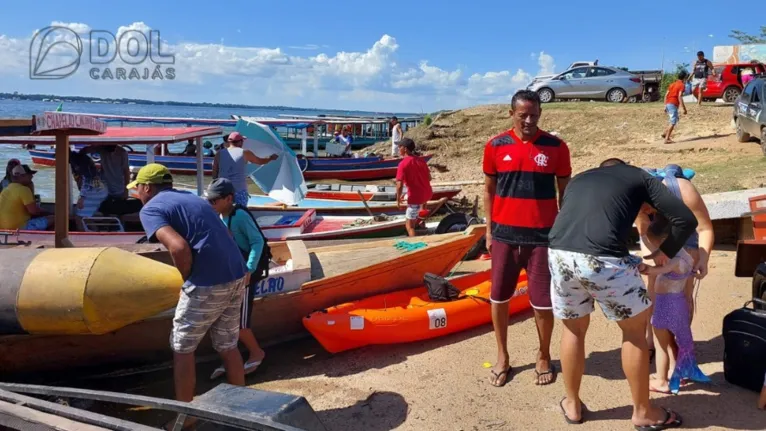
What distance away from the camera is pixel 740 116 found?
1334cm

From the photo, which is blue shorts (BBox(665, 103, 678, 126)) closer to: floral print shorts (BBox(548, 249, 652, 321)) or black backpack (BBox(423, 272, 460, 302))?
black backpack (BBox(423, 272, 460, 302))

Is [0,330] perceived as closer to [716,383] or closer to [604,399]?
[604,399]

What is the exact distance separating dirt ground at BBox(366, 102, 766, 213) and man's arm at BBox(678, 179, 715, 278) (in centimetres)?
684

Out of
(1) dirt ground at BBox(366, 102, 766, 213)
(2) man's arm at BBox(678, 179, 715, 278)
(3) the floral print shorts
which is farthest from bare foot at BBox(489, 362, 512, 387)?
(1) dirt ground at BBox(366, 102, 766, 213)

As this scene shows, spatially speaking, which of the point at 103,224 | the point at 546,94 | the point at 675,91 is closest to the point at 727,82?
the point at 546,94

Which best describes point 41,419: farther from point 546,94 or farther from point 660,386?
point 546,94

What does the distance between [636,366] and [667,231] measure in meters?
0.80

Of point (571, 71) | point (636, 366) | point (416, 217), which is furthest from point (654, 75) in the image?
point (636, 366)

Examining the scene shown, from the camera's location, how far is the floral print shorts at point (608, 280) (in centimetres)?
309

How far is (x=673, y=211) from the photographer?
3041 mm

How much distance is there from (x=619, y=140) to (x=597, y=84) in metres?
5.50

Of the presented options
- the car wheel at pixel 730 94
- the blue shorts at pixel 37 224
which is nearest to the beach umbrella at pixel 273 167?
the blue shorts at pixel 37 224

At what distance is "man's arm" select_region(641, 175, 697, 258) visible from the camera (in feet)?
9.96

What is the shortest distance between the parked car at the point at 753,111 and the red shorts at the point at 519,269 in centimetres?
1003
